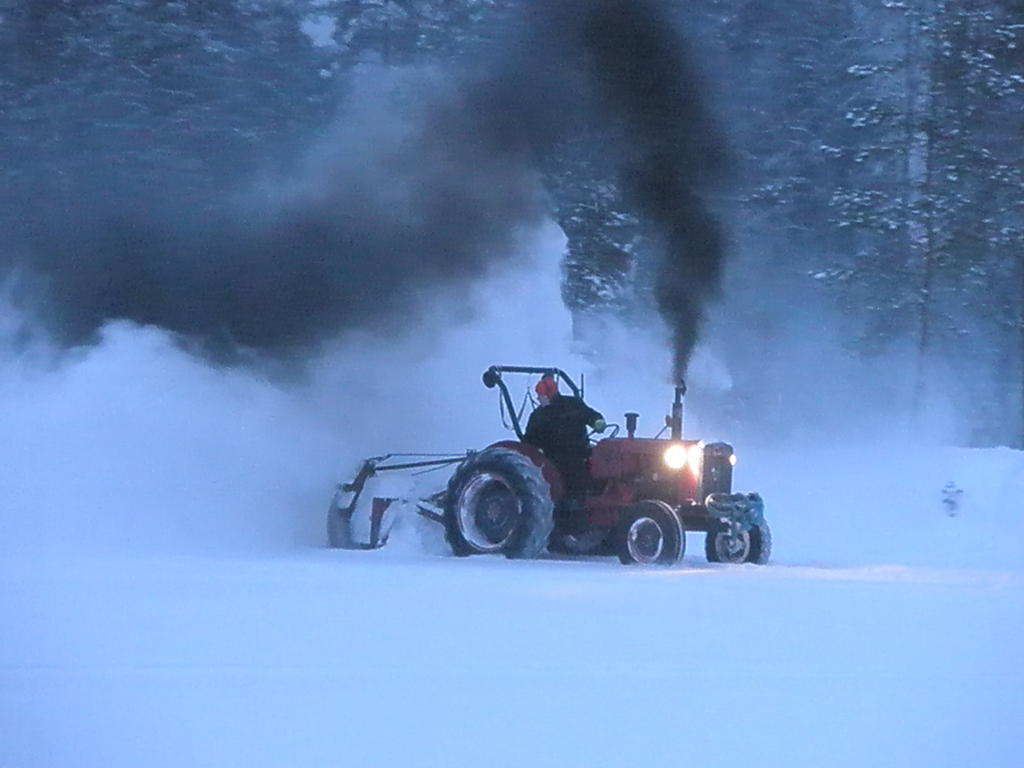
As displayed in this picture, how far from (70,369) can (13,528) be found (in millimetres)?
3637

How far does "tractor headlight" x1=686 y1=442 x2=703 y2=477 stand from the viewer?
14.4 meters

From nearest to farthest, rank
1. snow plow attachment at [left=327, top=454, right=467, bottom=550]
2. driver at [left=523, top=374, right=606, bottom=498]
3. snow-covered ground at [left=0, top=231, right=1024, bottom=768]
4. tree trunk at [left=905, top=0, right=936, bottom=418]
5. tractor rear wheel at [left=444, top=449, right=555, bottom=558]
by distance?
1. snow-covered ground at [left=0, top=231, right=1024, bottom=768]
2. tractor rear wheel at [left=444, top=449, right=555, bottom=558]
3. driver at [left=523, top=374, right=606, bottom=498]
4. snow plow attachment at [left=327, top=454, right=467, bottom=550]
5. tree trunk at [left=905, top=0, right=936, bottom=418]

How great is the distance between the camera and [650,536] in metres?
13.9

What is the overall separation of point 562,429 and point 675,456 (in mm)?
1127

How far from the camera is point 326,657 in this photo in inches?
324

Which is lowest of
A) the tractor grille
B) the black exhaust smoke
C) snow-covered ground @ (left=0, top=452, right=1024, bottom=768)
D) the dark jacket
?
snow-covered ground @ (left=0, top=452, right=1024, bottom=768)

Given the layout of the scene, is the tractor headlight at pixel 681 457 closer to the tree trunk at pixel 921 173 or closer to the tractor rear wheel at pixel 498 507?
the tractor rear wheel at pixel 498 507

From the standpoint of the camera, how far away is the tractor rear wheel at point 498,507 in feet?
45.5

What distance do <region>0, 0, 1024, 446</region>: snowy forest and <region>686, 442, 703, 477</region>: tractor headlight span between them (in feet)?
44.9

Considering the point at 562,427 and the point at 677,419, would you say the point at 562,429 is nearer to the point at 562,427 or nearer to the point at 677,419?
the point at 562,427

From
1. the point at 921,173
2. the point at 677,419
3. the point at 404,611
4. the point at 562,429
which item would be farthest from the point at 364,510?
the point at 921,173

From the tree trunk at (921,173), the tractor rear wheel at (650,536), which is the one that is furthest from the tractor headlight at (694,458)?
the tree trunk at (921,173)

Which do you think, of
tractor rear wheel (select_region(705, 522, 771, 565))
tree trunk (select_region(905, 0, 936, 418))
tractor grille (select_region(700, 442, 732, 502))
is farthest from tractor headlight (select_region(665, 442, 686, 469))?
tree trunk (select_region(905, 0, 936, 418))

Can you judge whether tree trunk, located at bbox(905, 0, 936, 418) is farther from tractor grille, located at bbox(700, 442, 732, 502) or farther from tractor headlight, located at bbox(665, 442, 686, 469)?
tractor headlight, located at bbox(665, 442, 686, 469)
